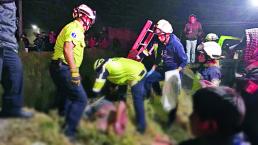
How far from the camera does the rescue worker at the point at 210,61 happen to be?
373 centimetres

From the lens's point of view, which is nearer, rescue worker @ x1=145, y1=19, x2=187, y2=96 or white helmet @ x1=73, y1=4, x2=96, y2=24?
white helmet @ x1=73, y1=4, x2=96, y2=24

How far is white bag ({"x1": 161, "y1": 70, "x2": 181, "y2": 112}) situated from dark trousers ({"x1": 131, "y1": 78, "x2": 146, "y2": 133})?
19cm

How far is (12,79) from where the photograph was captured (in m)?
3.09

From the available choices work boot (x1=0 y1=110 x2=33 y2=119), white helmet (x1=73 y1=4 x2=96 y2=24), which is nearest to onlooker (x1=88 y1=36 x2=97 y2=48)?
white helmet (x1=73 y1=4 x2=96 y2=24)

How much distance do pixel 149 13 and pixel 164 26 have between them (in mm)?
155

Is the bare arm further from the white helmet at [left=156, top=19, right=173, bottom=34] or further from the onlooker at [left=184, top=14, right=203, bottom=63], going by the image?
the onlooker at [left=184, top=14, right=203, bottom=63]

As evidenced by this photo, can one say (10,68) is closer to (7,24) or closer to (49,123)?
(7,24)

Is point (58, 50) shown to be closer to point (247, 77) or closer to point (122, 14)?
point (122, 14)

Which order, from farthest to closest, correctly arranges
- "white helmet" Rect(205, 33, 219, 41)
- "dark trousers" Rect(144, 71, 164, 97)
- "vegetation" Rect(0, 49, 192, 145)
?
1. "white helmet" Rect(205, 33, 219, 41)
2. "dark trousers" Rect(144, 71, 164, 97)
3. "vegetation" Rect(0, 49, 192, 145)

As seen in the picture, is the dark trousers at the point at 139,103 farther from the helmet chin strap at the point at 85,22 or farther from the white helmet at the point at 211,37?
the white helmet at the point at 211,37

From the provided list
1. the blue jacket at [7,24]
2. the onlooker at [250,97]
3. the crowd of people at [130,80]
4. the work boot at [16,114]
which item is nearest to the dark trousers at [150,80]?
the crowd of people at [130,80]

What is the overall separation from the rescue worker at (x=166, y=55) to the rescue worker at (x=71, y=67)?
0.57m

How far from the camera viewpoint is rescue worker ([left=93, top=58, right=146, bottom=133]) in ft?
10.7

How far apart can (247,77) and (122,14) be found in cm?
→ 123
